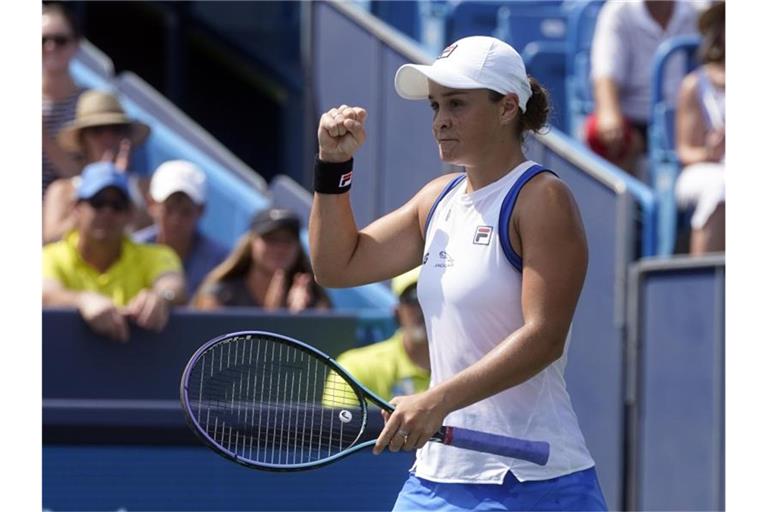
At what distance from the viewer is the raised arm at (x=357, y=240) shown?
334 cm

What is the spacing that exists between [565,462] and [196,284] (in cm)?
325

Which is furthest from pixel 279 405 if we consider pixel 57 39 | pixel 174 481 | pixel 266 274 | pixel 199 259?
pixel 57 39

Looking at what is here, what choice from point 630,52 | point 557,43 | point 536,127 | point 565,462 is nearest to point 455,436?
point 565,462

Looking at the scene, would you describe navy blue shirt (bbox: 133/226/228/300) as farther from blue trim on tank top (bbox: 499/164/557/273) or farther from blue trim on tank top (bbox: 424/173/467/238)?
blue trim on tank top (bbox: 499/164/557/273)

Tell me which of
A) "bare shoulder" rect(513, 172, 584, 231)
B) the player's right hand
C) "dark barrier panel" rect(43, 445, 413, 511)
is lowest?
"dark barrier panel" rect(43, 445, 413, 511)

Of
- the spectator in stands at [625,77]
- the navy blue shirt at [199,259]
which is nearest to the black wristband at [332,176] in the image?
the navy blue shirt at [199,259]

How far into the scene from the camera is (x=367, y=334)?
5.76 metres

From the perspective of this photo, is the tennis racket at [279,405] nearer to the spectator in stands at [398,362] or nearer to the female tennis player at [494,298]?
the female tennis player at [494,298]

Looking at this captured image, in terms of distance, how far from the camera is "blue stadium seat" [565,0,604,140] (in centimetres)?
736

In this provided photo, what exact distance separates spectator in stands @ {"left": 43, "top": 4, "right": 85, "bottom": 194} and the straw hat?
6 cm

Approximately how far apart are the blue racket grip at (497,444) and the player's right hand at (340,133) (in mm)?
653

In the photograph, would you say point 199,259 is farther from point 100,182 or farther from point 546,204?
point 546,204

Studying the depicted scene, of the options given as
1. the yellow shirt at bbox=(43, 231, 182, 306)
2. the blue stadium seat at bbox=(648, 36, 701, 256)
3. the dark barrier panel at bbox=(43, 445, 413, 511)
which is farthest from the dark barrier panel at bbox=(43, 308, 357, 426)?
the blue stadium seat at bbox=(648, 36, 701, 256)
